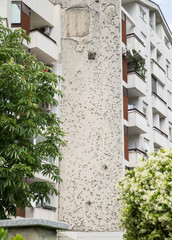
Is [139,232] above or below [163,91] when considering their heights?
below

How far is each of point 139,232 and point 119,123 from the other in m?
14.4

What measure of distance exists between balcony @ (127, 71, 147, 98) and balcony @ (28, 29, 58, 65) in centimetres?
517

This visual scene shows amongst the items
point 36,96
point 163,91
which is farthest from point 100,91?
point 36,96

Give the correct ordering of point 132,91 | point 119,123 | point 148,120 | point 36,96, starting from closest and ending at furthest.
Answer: point 36,96 → point 119,123 → point 132,91 → point 148,120

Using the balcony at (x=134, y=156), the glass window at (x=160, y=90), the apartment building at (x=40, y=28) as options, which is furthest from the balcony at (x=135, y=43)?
the balcony at (x=134, y=156)

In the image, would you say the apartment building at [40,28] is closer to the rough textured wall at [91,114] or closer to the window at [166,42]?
the rough textured wall at [91,114]

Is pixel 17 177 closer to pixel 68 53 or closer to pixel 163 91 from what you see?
pixel 68 53

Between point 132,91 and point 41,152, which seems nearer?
point 41,152

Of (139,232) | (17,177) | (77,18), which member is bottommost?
(139,232)

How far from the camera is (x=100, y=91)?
27359 mm

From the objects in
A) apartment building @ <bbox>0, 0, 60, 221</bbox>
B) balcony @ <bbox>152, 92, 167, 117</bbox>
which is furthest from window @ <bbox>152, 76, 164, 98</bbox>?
apartment building @ <bbox>0, 0, 60, 221</bbox>

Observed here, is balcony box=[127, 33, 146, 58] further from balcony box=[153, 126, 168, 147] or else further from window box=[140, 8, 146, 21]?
balcony box=[153, 126, 168, 147]

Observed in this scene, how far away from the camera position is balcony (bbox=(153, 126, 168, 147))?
3288 centimetres

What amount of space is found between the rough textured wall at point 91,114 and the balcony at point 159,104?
21.7 feet
